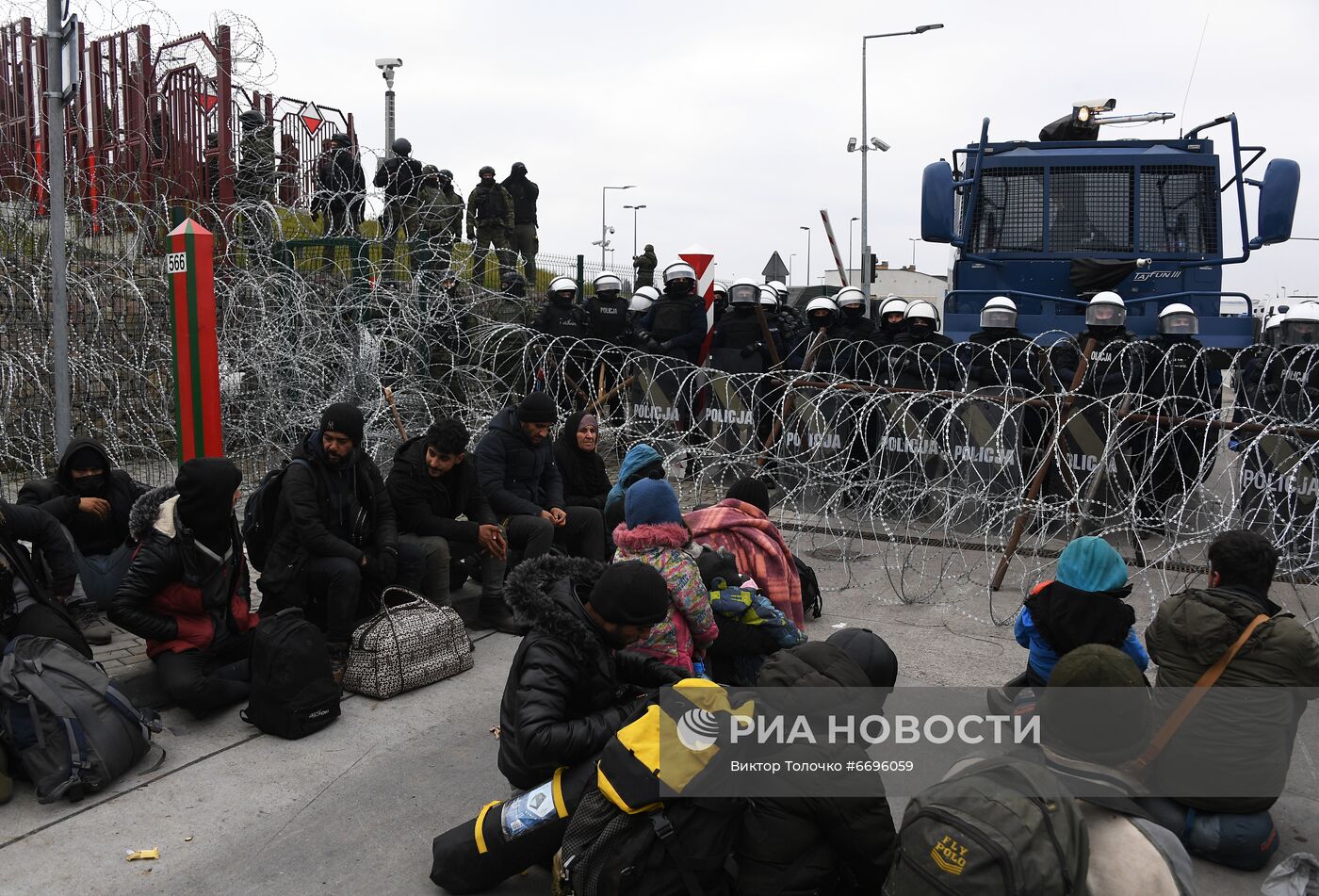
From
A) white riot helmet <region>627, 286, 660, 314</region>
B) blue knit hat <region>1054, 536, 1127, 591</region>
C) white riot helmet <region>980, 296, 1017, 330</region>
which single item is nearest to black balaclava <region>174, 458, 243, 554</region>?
blue knit hat <region>1054, 536, 1127, 591</region>

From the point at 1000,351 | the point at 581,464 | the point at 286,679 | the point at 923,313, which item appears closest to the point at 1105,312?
the point at 1000,351

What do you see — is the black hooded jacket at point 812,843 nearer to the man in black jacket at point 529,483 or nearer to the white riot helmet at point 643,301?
the man in black jacket at point 529,483

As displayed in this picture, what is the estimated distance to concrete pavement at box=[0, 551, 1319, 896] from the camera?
3162mm

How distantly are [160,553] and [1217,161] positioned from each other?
9.60 metres

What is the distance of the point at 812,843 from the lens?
2615mm

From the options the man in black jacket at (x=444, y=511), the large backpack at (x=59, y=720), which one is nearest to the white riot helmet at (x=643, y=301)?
the man in black jacket at (x=444, y=511)

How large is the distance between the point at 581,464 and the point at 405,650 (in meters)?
2.20

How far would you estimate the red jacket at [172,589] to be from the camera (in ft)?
13.7

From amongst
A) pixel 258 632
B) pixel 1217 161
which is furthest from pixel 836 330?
pixel 258 632

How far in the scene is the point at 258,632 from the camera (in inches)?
165

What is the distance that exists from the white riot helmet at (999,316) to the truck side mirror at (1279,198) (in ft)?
8.58

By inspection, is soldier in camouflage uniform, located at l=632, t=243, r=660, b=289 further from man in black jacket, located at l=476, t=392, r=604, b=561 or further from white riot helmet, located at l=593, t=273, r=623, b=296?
man in black jacket, located at l=476, t=392, r=604, b=561

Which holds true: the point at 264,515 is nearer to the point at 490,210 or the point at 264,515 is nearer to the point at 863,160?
the point at 490,210

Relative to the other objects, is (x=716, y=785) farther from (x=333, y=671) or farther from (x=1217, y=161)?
(x=1217, y=161)
